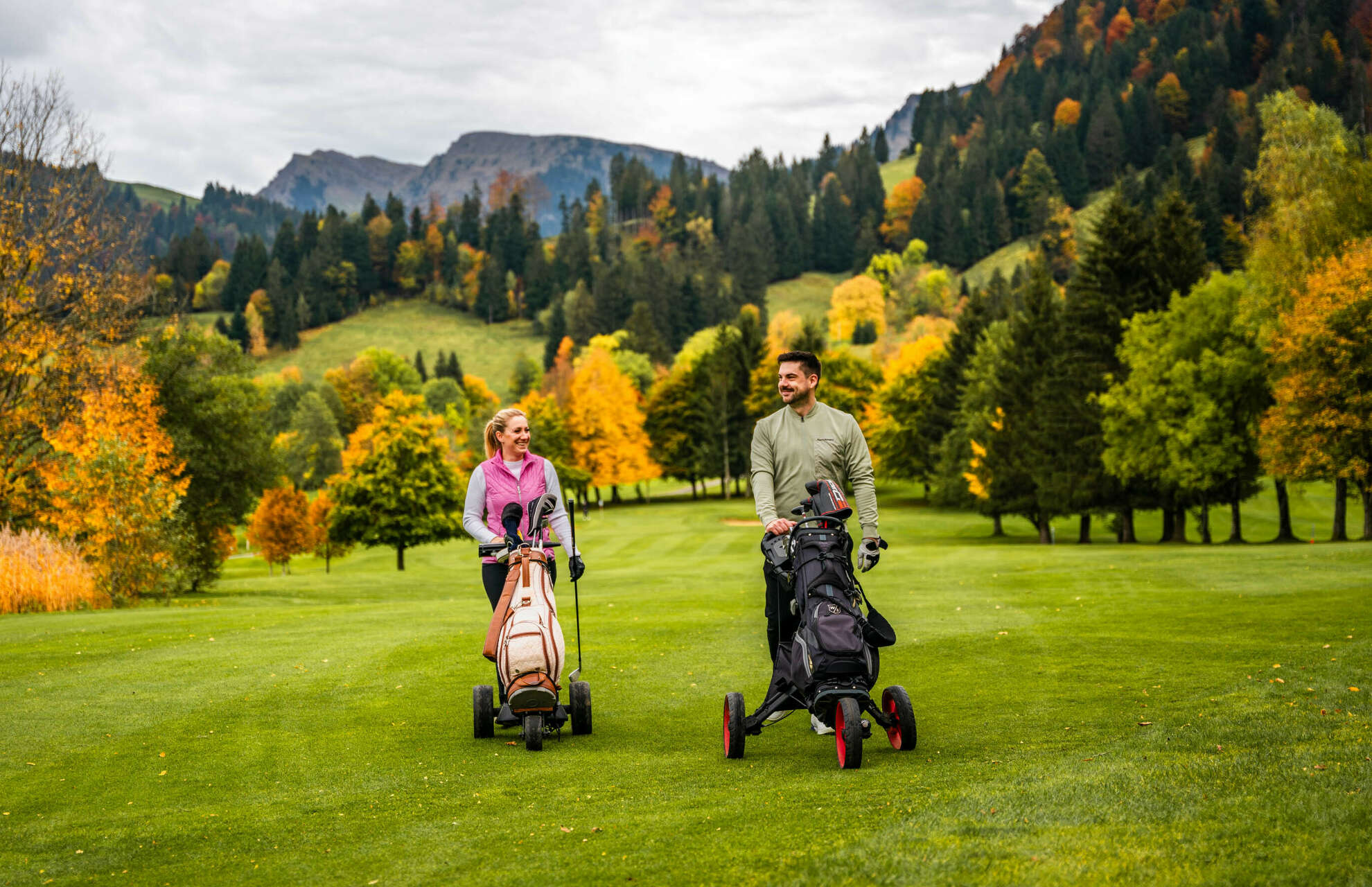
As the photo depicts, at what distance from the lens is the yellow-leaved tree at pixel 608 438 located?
7150 centimetres

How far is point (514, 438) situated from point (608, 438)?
63.3 m

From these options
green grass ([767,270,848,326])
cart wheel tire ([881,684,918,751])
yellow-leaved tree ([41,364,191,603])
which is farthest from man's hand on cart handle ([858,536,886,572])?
green grass ([767,270,848,326])

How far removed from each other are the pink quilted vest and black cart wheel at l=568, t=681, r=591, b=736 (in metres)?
1.18

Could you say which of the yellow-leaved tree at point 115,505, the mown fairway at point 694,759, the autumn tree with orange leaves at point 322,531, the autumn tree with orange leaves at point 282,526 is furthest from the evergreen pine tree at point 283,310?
the mown fairway at point 694,759

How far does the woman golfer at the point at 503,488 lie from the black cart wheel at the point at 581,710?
1.96 ft

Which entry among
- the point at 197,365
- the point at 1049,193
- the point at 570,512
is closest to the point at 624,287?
the point at 1049,193

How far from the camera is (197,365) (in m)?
41.0

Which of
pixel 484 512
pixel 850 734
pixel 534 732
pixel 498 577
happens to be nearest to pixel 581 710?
pixel 534 732

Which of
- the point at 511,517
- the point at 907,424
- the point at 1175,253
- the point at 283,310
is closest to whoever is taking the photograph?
the point at 511,517

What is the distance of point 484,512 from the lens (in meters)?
8.80

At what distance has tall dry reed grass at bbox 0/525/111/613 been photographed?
63.1ft

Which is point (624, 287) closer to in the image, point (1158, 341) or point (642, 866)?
point (1158, 341)

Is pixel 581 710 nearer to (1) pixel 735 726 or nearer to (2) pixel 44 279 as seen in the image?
(1) pixel 735 726

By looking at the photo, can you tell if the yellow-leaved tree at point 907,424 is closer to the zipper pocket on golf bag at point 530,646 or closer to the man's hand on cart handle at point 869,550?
the zipper pocket on golf bag at point 530,646
